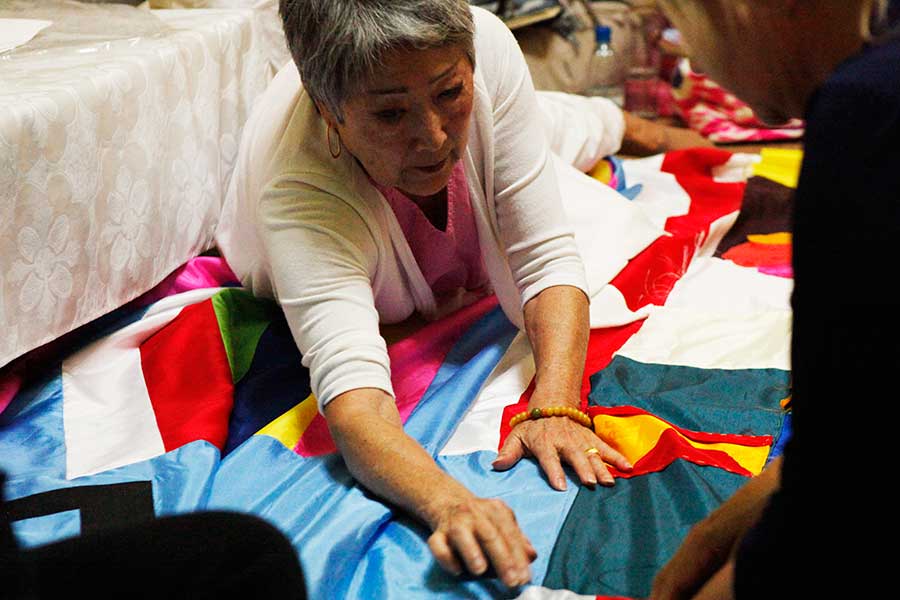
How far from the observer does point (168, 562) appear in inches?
25.0

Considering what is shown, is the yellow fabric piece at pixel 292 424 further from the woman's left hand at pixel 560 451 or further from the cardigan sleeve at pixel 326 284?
the woman's left hand at pixel 560 451

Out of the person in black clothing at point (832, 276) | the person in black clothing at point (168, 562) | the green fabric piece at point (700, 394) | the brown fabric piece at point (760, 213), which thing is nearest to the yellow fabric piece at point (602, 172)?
the brown fabric piece at point (760, 213)

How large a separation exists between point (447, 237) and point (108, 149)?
0.53 meters

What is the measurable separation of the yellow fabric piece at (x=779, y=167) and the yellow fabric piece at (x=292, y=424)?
3.80 ft

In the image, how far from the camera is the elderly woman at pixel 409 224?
3.69ft

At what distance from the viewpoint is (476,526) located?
101 cm

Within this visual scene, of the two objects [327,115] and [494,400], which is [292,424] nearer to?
[494,400]

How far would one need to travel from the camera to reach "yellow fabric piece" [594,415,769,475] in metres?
1.20

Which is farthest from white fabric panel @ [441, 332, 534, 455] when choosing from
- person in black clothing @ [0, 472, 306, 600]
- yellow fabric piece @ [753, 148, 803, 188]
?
yellow fabric piece @ [753, 148, 803, 188]

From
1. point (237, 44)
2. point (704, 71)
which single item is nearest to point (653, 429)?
point (704, 71)

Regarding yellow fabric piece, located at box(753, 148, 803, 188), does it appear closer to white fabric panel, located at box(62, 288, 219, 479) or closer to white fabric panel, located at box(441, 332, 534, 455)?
white fabric panel, located at box(441, 332, 534, 455)

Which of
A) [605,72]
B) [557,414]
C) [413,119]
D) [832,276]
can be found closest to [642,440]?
[557,414]

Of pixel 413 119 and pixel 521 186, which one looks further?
pixel 521 186

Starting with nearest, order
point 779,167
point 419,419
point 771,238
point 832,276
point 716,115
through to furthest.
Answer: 1. point 832,276
2. point 419,419
3. point 771,238
4. point 779,167
5. point 716,115
